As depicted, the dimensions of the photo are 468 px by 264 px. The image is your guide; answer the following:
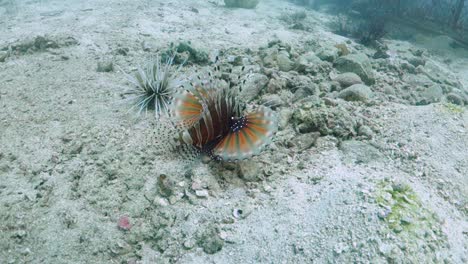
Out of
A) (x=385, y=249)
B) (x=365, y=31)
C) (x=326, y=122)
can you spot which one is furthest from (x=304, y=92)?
(x=365, y=31)

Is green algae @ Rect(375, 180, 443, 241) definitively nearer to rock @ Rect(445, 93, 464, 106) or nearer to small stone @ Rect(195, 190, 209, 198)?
small stone @ Rect(195, 190, 209, 198)

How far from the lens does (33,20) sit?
8859 mm

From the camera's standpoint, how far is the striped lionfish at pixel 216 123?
2.92m

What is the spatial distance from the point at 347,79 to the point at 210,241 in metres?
3.28

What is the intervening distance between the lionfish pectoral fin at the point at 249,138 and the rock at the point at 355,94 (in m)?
1.68

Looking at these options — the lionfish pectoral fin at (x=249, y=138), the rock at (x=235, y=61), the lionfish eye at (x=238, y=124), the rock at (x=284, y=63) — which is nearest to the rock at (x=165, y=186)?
the lionfish pectoral fin at (x=249, y=138)

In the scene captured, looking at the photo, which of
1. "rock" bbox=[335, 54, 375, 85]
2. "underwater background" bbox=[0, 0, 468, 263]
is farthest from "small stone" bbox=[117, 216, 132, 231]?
"rock" bbox=[335, 54, 375, 85]

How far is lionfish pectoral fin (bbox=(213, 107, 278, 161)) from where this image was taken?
9.54 feet

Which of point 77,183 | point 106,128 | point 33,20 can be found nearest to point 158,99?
point 106,128

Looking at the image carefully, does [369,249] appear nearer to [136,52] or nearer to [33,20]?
[136,52]

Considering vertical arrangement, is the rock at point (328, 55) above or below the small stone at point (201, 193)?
above

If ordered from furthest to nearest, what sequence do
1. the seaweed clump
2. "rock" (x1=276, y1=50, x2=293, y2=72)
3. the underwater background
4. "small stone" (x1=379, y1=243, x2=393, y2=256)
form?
the seaweed clump, "rock" (x1=276, y1=50, x2=293, y2=72), the underwater background, "small stone" (x1=379, y1=243, x2=393, y2=256)

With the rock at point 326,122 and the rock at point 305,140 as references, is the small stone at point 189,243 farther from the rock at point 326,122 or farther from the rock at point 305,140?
the rock at point 326,122

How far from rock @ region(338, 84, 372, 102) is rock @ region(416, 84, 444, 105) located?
1217 mm
